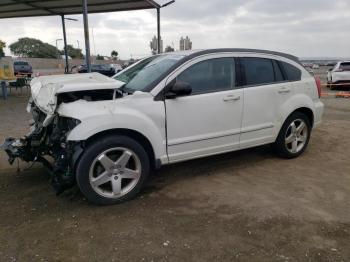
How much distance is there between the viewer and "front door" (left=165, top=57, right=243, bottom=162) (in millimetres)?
4176

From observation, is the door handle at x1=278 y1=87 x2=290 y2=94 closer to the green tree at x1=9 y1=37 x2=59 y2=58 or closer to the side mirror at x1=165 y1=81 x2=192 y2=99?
the side mirror at x1=165 y1=81 x2=192 y2=99

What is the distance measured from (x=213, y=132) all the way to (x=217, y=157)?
117cm

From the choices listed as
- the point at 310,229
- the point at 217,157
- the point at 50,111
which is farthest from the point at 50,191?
the point at 310,229

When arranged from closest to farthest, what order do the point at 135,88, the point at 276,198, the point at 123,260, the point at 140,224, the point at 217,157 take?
the point at 123,260 → the point at 140,224 → the point at 276,198 → the point at 135,88 → the point at 217,157

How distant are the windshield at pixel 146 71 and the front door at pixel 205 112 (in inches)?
10.4

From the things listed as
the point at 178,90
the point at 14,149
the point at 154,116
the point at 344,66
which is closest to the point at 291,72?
the point at 178,90

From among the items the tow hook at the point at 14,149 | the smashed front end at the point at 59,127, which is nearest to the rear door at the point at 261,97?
the smashed front end at the point at 59,127

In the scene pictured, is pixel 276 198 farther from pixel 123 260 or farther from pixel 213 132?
pixel 123 260

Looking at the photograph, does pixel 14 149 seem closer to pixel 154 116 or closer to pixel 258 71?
pixel 154 116

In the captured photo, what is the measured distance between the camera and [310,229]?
3.33m

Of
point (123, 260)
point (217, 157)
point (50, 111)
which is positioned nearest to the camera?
point (123, 260)

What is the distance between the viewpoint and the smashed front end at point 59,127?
3.69 m

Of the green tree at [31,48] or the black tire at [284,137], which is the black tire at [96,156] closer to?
the black tire at [284,137]

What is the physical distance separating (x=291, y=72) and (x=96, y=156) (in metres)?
3.27
